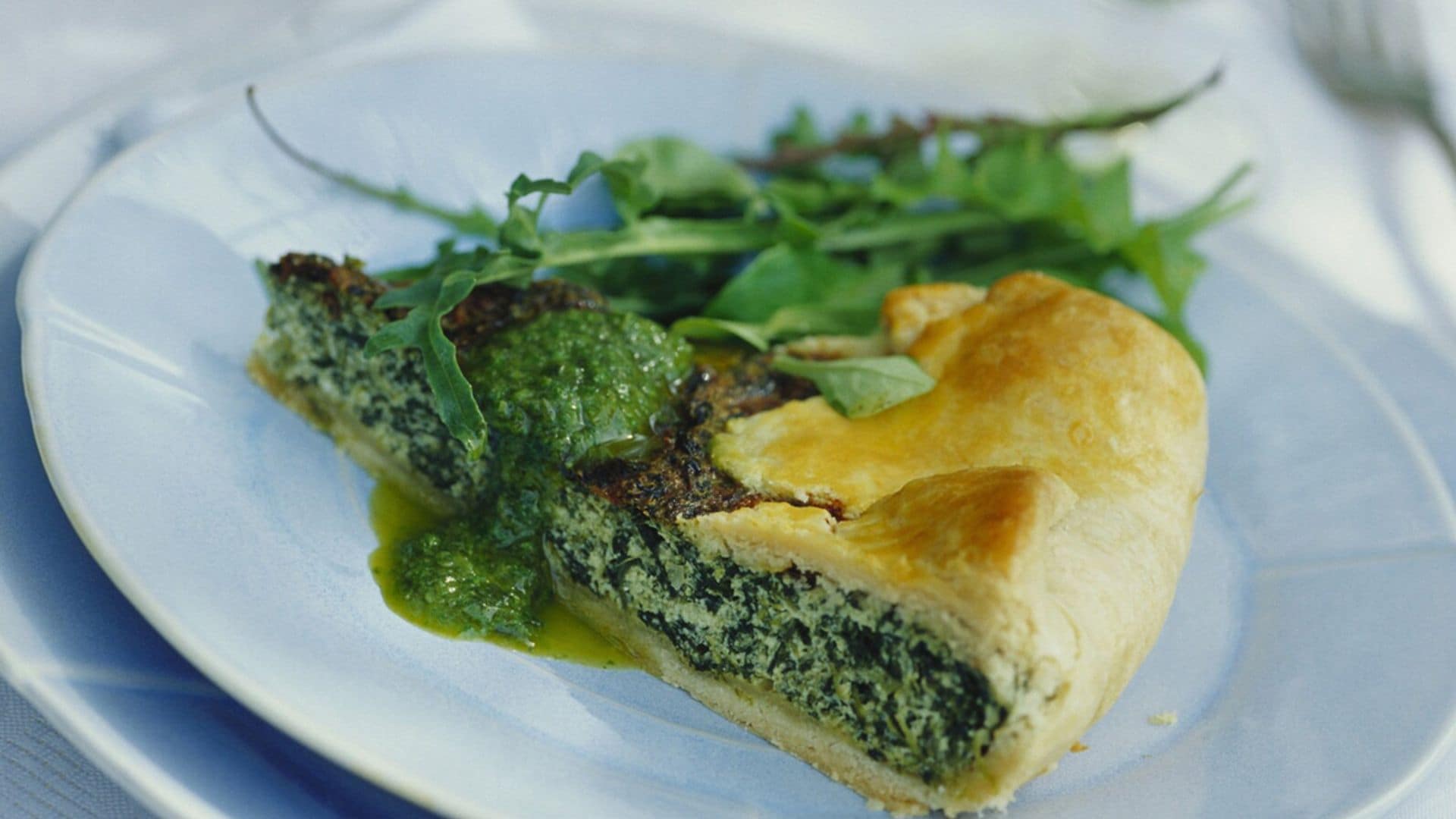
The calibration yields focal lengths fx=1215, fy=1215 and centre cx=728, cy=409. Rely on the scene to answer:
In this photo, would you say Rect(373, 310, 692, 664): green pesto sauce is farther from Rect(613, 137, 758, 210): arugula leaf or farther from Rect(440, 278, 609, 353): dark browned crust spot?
Rect(613, 137, 758, 210): arugula leaf

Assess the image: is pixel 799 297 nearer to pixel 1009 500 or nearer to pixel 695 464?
pixel 695 464

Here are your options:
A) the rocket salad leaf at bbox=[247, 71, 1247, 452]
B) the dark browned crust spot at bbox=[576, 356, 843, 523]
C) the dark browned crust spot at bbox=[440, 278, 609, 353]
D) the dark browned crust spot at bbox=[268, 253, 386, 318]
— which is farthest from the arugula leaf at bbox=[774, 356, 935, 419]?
the dark browned crust spot at bbox=[268, 253, 386, 318]

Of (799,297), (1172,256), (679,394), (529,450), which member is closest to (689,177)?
(799,297)

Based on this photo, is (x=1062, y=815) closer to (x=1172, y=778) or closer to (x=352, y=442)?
(x=1172, y=778)

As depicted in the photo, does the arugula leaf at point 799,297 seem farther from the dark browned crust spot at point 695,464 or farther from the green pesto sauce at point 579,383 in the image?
the green pesto sauce at point 579,383

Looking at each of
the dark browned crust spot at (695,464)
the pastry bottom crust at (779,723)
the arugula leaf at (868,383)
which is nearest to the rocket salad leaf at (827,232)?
the arugula leaf at (868,383)

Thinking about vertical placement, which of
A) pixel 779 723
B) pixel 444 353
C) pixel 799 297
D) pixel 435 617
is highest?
pixel 444 353

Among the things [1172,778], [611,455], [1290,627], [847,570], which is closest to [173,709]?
[611,455]
